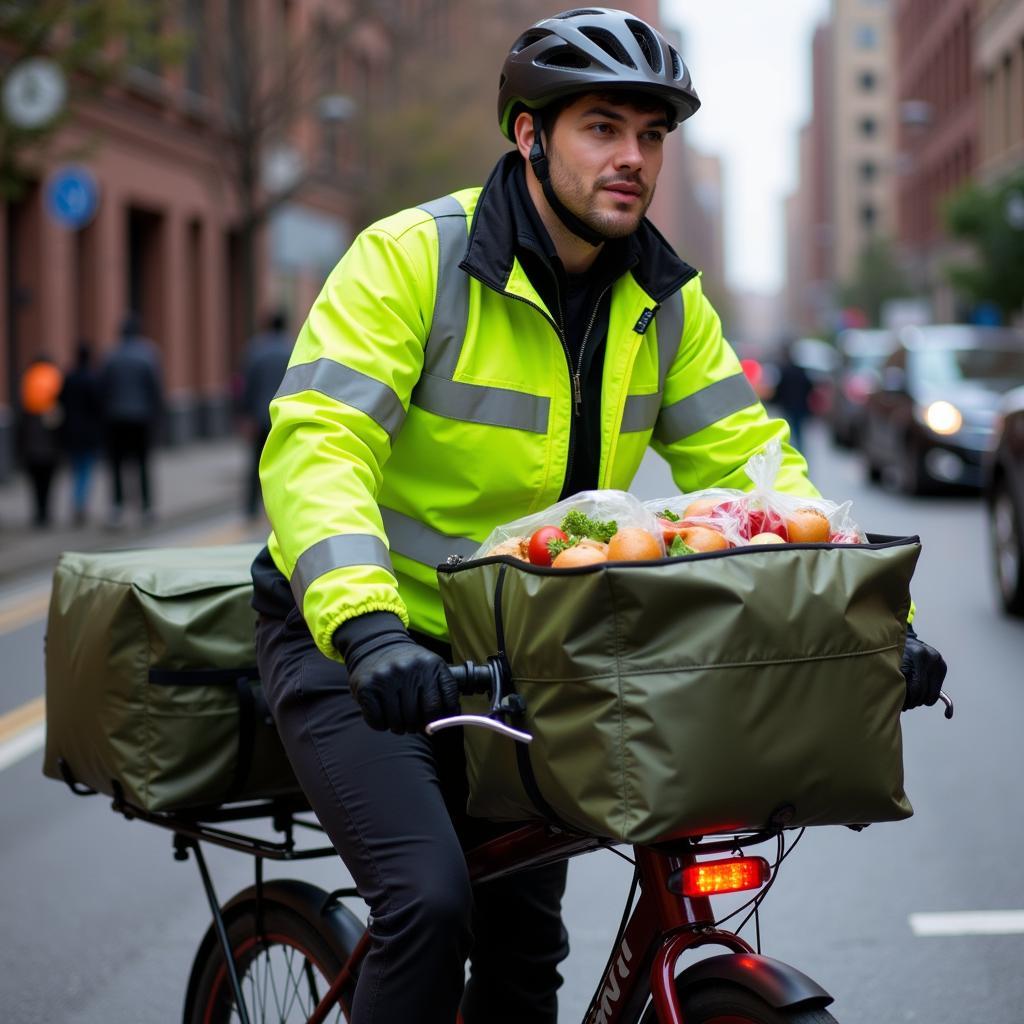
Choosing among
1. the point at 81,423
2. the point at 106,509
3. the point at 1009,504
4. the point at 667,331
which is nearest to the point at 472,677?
the point at 667,331

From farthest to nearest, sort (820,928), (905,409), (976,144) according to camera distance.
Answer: (976,144) → (905,409) → (820,928)

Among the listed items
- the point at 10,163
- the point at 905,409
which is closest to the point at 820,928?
the point at 10,163

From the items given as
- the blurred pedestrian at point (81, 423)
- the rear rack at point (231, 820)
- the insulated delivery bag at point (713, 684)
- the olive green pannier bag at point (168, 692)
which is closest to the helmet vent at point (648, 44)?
the insulated delivery bag at point (713, 684)

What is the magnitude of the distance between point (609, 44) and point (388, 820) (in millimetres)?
1245

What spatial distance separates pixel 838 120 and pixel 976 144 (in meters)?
87.2

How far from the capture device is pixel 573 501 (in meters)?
2.70

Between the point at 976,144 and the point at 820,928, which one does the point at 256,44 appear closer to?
the point at 820,928

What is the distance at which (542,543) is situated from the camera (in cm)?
261

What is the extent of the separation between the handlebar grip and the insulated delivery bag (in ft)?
0.13

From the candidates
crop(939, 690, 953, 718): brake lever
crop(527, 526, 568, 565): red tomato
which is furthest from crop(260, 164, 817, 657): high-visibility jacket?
crop(939, 690, 953, 718): brake lever

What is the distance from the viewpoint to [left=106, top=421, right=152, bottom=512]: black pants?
17.7 metres

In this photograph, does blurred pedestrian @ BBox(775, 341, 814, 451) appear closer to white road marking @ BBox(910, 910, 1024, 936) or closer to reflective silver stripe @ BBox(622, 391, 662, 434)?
white road marking @ BBox(910, 910, 1024, 936)

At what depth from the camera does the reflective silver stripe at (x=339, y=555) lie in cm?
263

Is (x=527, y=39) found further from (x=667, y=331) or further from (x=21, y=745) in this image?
Answer: (x=21, y=745)
